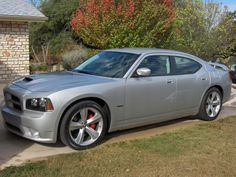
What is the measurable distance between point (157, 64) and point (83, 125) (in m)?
1.95

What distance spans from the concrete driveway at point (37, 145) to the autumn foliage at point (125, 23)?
Answer: 20.4ft

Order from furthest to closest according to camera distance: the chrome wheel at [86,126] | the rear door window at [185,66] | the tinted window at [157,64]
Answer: the rear door window at [185,66], the tinted window at [157,64], the chrome wheel at [86,126]

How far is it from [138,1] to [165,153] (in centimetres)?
953

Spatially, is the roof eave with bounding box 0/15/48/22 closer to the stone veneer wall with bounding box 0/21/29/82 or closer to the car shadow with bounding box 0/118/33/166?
the stone veneer wall with bounding box 0/21/29/82

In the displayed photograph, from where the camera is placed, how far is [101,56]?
7328mm

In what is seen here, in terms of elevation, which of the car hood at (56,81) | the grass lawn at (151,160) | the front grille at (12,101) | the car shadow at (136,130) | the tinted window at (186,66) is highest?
the tinted window at (186,66)

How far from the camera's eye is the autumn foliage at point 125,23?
13680 millimetres

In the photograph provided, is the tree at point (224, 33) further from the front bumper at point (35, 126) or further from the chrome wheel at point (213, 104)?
the front bumper at point (35, 126)

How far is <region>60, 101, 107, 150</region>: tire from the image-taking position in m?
5.76

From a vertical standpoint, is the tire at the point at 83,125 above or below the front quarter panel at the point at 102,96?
below

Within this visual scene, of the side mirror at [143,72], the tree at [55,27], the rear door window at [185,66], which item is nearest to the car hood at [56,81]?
the side mirror at [143,72]

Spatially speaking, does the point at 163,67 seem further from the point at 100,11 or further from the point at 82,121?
the point at 100,11

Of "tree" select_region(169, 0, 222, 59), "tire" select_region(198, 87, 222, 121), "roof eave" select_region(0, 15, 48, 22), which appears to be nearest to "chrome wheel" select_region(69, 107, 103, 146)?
"tire" select_region(198, 87, 222, 121)

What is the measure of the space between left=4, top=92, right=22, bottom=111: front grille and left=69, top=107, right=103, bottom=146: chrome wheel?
2.80 ft
